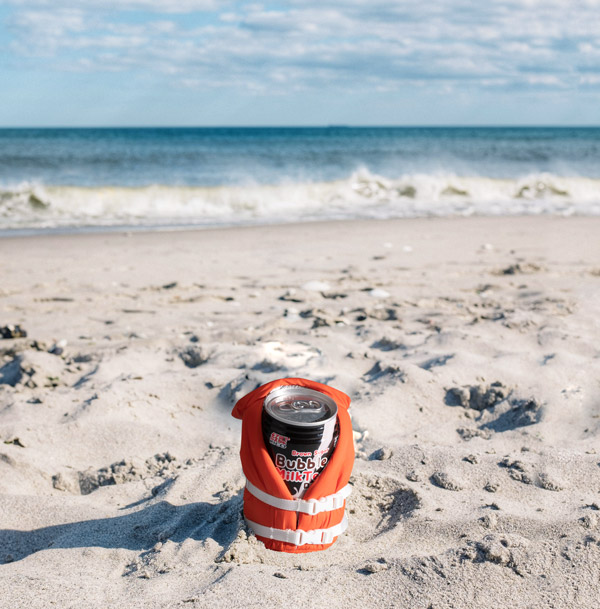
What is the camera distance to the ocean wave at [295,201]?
11211mm

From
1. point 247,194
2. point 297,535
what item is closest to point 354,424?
point 297,535

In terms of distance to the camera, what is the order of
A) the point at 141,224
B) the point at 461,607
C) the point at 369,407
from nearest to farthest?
the point at 461,607, the point at 369,407, the point at 141,224

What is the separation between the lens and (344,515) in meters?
2.07

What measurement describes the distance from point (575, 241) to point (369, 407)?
6058 millimetres

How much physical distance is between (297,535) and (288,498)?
5.2 inches

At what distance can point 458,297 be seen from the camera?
17.1 feet

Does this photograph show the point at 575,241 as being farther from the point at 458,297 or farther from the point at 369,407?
the point at 369,407

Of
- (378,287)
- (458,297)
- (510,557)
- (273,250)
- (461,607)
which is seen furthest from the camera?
(273,250)

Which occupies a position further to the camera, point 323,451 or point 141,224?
point 141,224

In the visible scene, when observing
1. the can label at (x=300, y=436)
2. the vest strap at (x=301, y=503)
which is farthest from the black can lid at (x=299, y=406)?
the vest strap at (x=301, y=503)

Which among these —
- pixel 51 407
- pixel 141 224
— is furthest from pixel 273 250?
pixel 51 407

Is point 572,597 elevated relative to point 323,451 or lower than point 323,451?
lower

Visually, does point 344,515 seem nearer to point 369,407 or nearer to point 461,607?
point 461,607

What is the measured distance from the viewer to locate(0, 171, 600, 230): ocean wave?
1121cm
